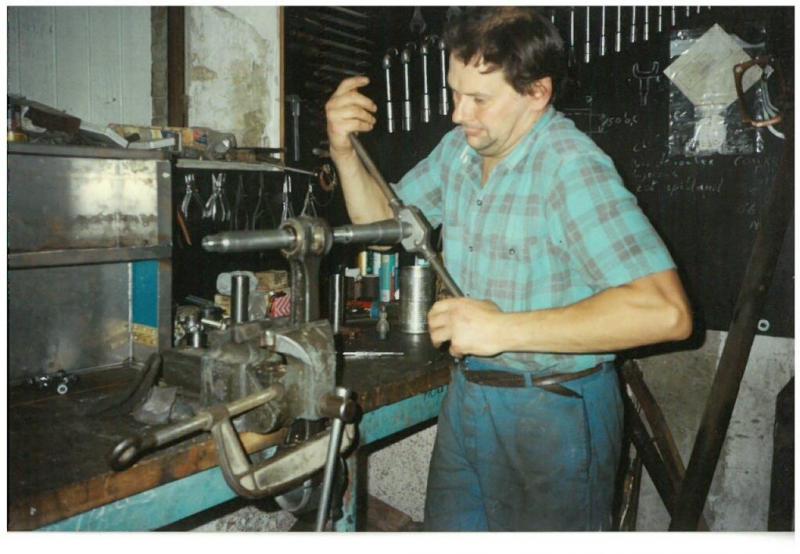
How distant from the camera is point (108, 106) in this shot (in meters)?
2.57

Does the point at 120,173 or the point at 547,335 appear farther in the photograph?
the point at 120,173

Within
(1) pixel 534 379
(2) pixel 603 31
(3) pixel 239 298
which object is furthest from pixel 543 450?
(2) pixel 603 31

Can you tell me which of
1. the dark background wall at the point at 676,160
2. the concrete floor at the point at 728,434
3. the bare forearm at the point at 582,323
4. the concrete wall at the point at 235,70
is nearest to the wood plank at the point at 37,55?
the concrete wall at the point at 235,70

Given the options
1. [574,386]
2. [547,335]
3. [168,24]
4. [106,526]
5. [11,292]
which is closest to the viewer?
[106,526]

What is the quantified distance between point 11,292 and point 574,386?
158 cm

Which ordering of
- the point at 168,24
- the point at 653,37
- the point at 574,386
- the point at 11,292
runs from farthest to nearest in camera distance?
the point at 168,24 → the point at 653,37 → the point at 11,292 → the point at 574,386

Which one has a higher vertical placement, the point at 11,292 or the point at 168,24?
the point at 168,24

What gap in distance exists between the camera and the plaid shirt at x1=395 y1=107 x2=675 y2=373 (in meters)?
1.17

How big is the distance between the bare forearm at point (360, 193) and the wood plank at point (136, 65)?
55.4 inches

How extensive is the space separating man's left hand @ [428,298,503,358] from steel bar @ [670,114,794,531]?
3.89 ft

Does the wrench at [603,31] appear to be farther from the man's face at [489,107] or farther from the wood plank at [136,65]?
the wood plank at [136,65]

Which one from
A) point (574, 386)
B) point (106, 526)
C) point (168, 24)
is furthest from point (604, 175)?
point (168, 24)

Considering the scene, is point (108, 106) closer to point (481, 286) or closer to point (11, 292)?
point (11, 292)

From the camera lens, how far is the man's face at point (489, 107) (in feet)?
4.51
